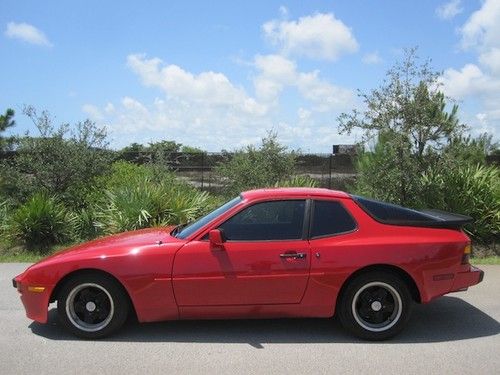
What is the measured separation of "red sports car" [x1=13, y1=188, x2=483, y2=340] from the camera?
17.6 ft

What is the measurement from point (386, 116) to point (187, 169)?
6.81 metres

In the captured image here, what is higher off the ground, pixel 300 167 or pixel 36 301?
pixel 300 167

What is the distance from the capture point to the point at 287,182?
12.5 m

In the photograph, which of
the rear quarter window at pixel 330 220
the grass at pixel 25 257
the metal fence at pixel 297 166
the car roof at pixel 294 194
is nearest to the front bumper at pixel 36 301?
the car roof at pixel 294 194

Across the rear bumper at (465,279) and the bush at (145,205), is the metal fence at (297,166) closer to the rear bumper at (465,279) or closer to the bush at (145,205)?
the bush at (145,205)

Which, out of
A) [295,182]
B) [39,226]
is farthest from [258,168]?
[39,226]

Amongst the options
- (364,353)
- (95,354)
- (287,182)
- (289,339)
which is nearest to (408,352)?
(364,353)

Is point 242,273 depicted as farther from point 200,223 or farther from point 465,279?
point 465,279

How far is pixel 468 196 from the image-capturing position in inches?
420

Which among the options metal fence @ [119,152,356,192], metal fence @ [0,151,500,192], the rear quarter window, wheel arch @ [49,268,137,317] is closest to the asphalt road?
wheel arch @ [49,268,137,317]

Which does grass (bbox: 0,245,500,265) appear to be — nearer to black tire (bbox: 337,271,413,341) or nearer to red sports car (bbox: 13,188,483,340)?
red sports car (bbox: 13,188,483,340)

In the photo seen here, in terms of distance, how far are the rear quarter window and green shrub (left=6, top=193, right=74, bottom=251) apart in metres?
6.97

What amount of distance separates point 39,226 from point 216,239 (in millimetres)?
6737

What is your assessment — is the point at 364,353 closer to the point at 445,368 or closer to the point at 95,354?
the point at 445,368
